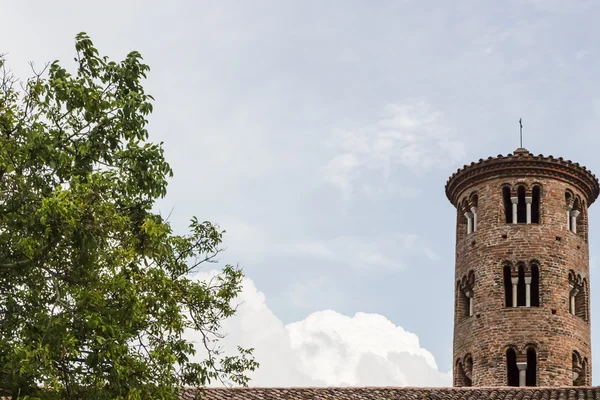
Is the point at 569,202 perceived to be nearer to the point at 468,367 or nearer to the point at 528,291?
the point at 528,291

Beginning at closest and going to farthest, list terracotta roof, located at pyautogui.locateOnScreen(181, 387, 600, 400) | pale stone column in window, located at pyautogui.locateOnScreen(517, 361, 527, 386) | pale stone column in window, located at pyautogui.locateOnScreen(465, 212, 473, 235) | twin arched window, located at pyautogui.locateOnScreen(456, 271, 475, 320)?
terracotta roof, located at pyautogui.locateOnScreen(181, 387, 600, 400)
pale stone column in window, located at pyautogui.locateOnScreen(517, 361, 527, 386)
twin arched window, located at pyautogui.locateOnScreen(456, 271, 475, 320)
pale stone column in window, located at pyautogui.locateOnScreen(465, 212, 473, 235)

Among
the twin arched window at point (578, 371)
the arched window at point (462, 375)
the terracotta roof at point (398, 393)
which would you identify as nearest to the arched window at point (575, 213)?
the twin arched window at point (578, 371)

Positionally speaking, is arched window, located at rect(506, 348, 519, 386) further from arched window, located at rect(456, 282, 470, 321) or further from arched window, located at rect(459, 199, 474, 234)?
arched window, located at rect(459, 199, 474, 234)

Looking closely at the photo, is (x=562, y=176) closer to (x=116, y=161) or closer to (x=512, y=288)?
(x=512, y=288)

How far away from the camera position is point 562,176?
1631 inches

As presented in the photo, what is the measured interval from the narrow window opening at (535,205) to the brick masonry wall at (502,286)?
0.29 meters

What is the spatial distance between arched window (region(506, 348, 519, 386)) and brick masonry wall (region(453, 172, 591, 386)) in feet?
0.93

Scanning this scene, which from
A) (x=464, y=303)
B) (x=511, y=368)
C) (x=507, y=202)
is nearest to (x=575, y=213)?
(x=507, y=202)

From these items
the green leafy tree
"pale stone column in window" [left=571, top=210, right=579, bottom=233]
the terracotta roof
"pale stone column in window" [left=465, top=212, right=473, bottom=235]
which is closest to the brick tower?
"pale stone column in window" [left=571, top=210, right=579, bottom=233]

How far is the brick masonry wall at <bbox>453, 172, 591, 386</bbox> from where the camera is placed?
3869cm

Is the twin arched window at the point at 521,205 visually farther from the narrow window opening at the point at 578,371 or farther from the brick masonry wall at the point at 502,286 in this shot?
the narrow window opening at the point at 578,371

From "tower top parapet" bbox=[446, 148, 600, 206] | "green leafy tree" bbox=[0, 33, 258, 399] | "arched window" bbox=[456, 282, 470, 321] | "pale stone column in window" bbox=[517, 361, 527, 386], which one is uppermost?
"tower top parapet" bbox=[446, 148, 600, 206]

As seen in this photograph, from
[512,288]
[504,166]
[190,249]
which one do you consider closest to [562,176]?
[504,166]

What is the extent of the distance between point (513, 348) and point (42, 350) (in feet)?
88.3
